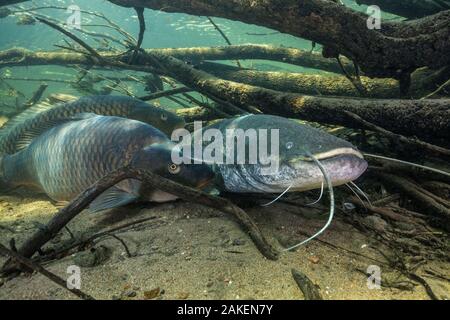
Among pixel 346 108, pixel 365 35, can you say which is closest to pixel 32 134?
pixel 346 108

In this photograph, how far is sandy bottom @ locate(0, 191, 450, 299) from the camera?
5.88 feet

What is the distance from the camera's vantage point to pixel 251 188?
8.96ft

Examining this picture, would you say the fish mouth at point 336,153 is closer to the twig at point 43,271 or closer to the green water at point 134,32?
the twig at point 43,271

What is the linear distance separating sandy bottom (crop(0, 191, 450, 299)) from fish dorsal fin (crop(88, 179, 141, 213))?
12 centimetres

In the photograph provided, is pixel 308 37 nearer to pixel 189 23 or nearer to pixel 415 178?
pixel 415 178

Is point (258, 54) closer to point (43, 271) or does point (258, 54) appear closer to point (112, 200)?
point (112, 200)

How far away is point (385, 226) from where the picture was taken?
2.65m

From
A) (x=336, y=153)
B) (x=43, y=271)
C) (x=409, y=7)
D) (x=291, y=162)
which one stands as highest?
(x=409, y=7)

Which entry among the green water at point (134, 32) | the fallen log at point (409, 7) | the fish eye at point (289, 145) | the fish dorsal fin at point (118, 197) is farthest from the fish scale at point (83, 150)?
the green water at point (134, 32)

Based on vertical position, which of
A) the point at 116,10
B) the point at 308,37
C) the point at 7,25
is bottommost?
the point at 7,25

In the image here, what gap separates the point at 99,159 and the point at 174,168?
0.92 m

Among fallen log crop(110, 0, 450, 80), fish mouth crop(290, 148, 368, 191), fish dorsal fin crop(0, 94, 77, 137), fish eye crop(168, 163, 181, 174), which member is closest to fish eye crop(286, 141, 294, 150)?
fish mouth crop(290, 148, 368, 191)

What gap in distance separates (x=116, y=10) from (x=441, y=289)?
179 feet
